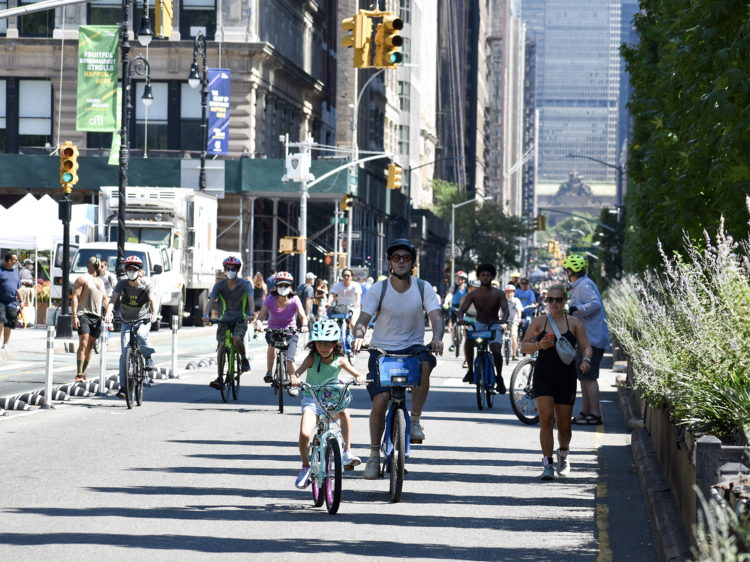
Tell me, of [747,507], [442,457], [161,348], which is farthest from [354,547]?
[161,348]

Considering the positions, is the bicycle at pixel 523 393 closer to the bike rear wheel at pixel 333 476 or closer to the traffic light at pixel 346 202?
the bike rear wheel at pixel 333 476

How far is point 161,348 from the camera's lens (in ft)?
102

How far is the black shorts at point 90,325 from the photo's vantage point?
1967cm

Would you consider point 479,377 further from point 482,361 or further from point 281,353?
point 281,353

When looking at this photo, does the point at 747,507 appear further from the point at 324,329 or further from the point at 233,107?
the point at 233,107

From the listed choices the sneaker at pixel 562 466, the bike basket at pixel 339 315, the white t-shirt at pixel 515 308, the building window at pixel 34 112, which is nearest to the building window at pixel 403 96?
the building window at pixel 34 112

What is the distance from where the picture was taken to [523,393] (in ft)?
54.1

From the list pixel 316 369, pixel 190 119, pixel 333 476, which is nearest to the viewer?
pixel 333 476

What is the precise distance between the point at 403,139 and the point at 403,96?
3.46m

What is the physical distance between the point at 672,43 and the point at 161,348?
18754 mm

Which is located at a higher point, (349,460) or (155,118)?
(155,118)

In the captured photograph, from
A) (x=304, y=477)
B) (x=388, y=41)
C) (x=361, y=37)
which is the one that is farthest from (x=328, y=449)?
(x=361, y=37)

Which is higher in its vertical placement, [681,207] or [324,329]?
[681,207]

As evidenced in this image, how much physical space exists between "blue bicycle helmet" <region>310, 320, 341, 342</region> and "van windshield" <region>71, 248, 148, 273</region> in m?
25.2
